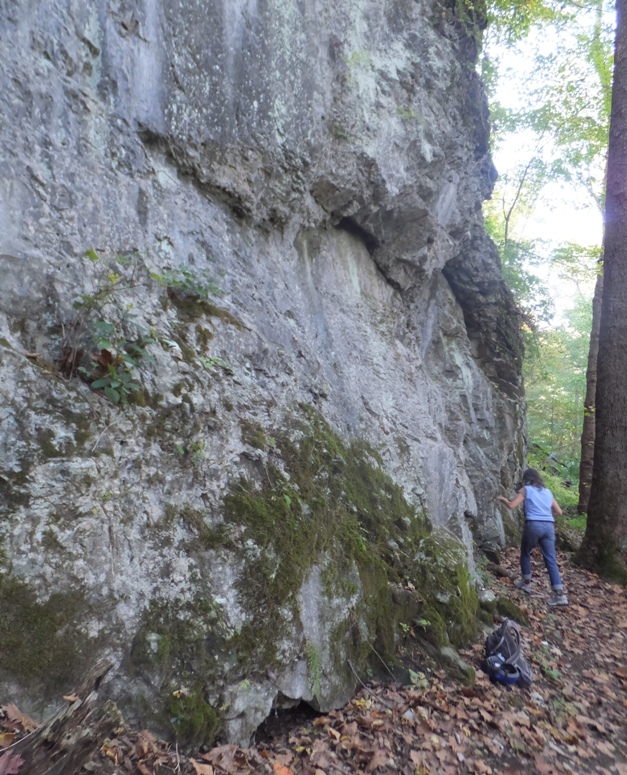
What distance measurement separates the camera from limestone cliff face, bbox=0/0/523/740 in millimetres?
2805

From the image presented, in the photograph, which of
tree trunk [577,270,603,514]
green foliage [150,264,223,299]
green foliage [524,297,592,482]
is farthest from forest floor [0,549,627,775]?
green foliage [524,297,592,482]

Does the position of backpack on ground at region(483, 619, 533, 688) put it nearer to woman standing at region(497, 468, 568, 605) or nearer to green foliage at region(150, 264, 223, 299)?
woman standing at region(497, 468, 568, 605)

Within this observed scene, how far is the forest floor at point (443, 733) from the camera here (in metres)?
2.62

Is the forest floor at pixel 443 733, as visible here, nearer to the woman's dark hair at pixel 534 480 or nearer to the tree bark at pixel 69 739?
the tree bark at pixel 69 739

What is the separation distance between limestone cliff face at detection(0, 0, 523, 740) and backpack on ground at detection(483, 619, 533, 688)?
1.36 feet

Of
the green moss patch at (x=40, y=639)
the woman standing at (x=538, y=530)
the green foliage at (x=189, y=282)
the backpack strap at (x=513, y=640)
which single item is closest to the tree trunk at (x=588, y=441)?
the woman standing at (x=538, y=530)

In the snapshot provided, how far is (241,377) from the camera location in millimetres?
4422

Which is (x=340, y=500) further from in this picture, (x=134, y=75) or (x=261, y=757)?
(x=134, y=75)

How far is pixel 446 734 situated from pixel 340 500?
1.99 metres

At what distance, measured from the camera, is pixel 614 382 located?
8.24 meters

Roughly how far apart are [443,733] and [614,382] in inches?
271

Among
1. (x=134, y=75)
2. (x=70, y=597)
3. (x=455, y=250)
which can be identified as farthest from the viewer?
(x=455, y=250)

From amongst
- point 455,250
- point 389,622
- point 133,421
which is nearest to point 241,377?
point 133,421

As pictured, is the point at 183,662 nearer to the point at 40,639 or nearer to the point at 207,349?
the point at 40,639
